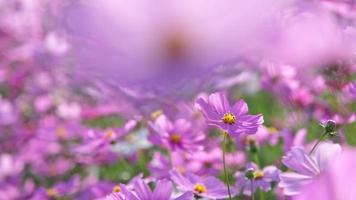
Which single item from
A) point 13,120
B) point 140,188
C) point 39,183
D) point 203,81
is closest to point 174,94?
point 203,81

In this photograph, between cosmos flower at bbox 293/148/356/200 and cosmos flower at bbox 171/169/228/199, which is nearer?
cosmos flower at bbox 293/148/356/200

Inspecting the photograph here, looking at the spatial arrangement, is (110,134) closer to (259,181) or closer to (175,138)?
(175,138)

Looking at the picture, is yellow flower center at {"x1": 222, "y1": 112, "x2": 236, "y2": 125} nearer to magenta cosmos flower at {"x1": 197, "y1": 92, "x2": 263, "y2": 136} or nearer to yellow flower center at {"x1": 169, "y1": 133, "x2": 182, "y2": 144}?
magenta cosmos flower at {"x1": 197, "y1": 92, "x2": 263, "y2": 136}

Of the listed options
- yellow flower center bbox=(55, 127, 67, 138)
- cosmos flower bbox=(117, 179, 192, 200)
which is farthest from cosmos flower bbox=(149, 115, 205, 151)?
yellow flower center bbox=(55, 127, 67, 138)

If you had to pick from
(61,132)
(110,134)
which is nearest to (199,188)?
(110,134)

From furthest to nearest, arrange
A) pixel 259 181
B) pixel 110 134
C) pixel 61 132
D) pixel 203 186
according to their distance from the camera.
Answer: pixel 61 132, pixel 110 134, pixel 259 181, pixel 203 186

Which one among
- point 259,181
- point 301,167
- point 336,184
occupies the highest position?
point 259,181

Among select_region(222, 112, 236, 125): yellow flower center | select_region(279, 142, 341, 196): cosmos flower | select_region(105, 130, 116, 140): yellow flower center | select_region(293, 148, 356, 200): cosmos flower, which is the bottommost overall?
select_region(293, 148, 356, 200): cosmos flower

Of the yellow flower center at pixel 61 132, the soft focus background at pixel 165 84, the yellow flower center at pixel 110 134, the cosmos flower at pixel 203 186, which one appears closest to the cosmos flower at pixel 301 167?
the soft focus background at pixel 165 84

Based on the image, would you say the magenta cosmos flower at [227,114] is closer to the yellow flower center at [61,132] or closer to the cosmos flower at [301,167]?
the cosmos flower at [301,167]
